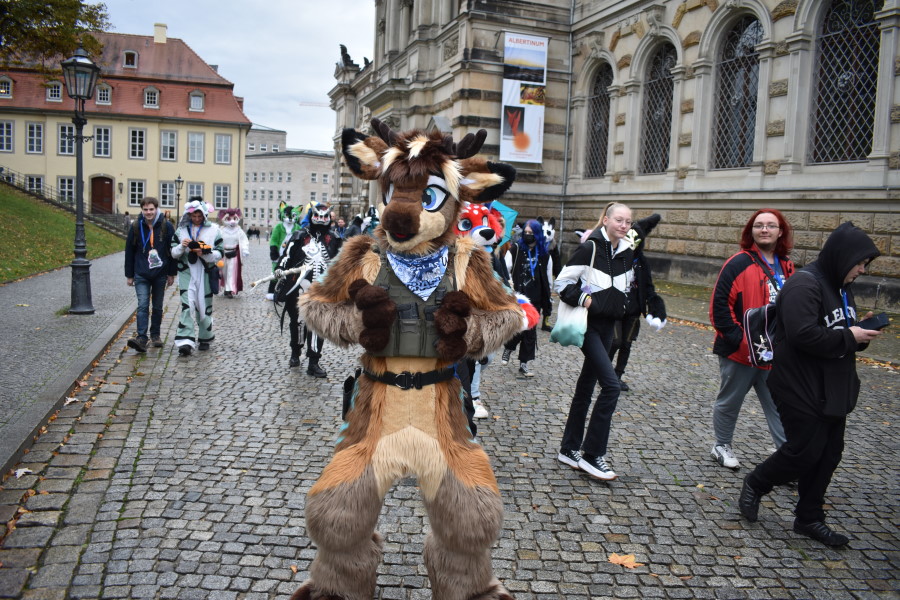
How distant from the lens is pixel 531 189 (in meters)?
26.0

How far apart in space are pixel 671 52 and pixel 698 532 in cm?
1904

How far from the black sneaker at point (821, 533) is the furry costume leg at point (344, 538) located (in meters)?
2.80

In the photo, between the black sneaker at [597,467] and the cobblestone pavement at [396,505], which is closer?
the cobblestone pavement at [396,505]

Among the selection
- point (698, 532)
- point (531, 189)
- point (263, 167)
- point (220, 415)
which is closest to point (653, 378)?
point (698, 532)

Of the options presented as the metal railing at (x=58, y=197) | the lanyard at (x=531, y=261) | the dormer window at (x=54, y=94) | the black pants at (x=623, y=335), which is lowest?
the black pants at (x=623, y=335)

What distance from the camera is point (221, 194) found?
57906 millimetres

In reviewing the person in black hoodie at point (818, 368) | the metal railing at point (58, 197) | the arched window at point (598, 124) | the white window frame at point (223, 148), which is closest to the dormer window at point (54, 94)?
the metal railing at point (58, 197)

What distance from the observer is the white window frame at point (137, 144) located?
56.1 meters

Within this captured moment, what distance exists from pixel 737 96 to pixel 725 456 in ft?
49.9

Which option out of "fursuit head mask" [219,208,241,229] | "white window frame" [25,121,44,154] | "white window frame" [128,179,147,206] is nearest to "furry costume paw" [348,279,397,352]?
"fursuit head mask" [219,208,241,229]

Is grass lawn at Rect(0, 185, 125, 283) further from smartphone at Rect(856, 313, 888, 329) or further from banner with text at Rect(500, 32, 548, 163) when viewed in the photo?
smartphone at Rect(856, 313, 888, 329)

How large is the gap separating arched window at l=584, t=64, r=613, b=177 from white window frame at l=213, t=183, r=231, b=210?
39.9 metres

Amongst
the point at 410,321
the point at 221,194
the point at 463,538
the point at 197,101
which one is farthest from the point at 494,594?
the point at 197,101

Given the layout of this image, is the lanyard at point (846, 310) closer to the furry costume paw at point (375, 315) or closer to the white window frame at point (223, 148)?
the furry costume paw at point (375, 315)
